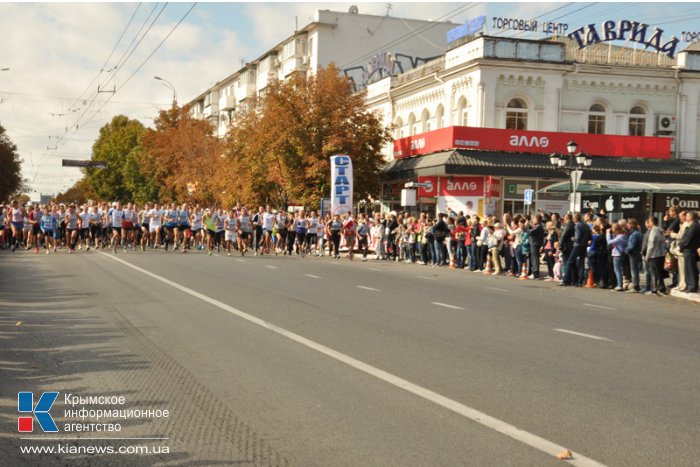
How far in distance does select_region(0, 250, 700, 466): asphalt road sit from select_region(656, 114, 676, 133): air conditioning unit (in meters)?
26.9

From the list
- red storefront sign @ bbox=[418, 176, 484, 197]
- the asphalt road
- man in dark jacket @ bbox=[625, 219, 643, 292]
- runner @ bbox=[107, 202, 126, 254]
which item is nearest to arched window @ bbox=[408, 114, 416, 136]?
red storefront sign @ bbox=[418, 176, 484, 197]

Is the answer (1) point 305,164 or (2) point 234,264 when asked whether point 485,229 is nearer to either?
(2) point 234,264

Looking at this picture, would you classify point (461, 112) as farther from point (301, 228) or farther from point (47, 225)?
point (47, 225)

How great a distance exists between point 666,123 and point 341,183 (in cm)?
1714

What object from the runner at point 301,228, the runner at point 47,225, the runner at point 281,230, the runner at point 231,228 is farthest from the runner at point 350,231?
the runner at point 47,225

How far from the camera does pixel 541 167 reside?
36781 mm

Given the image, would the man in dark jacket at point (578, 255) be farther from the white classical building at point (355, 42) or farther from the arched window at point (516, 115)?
the white classical building at point (355, 42)

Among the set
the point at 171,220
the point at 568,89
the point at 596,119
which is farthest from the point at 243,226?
the point at 596,119

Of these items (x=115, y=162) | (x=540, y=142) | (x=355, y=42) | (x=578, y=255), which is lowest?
(x=578, y=255)

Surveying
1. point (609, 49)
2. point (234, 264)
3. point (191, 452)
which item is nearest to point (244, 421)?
point (191, 452)

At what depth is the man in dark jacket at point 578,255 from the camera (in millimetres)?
20109

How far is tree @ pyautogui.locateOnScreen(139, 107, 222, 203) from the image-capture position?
64.1 m

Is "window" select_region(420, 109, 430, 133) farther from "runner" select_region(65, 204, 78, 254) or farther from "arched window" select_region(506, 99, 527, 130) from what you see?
"runner" select_region(65, 204, 78, 254)

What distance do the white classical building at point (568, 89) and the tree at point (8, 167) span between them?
2002 inches
